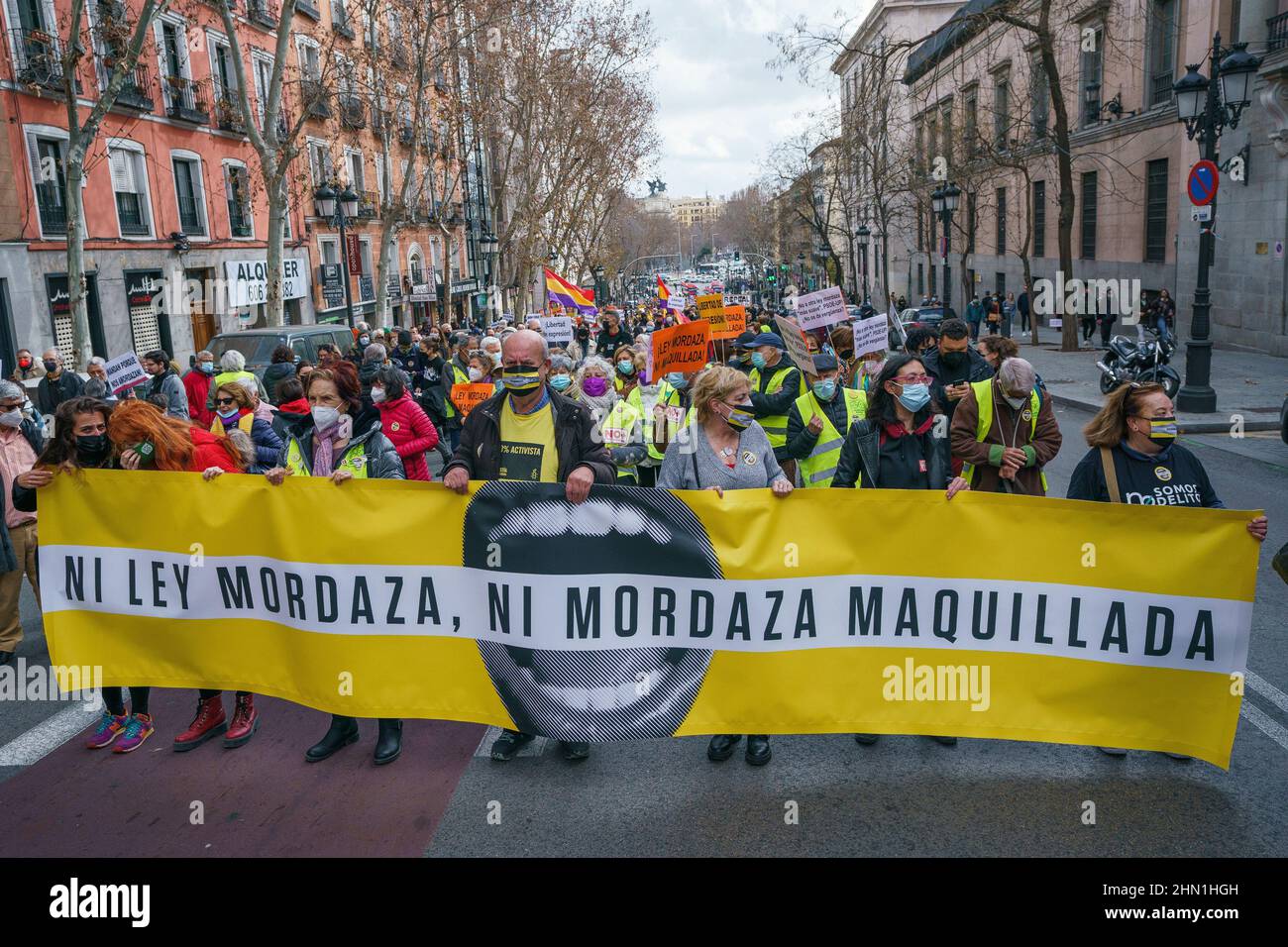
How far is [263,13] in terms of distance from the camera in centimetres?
3044

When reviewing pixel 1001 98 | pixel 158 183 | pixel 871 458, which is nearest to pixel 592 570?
pixel 871 458

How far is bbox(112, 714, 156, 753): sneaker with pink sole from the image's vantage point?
509cm

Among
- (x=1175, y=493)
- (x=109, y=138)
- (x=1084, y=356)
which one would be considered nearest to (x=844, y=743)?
(x=1175, y=493)

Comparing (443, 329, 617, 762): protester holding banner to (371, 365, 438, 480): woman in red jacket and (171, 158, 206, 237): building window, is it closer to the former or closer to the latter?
(371, 365, 438, 480): woman in red jacket

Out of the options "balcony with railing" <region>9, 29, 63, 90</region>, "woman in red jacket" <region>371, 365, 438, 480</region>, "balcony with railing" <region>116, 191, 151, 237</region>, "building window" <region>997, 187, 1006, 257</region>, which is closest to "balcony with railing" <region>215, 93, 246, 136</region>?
"balcony with railing" <region>116, 191, 151, 237</region>

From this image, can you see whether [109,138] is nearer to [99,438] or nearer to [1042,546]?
[99,438]

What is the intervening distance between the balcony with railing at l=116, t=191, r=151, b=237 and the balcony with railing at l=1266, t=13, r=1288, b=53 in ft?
88.0

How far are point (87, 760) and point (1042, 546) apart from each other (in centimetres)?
474

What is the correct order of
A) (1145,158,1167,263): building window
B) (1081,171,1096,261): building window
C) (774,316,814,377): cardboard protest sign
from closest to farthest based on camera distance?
(774,316,814,377): cardboard protest sign → (1145,158,1167,263): building window → (1081,171,1096,261): building window

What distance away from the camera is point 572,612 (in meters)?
4.48

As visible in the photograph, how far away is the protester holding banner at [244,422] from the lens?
20.6 feet

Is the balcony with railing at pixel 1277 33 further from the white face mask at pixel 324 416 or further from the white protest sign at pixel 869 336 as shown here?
the white face mask at pixel 324 416

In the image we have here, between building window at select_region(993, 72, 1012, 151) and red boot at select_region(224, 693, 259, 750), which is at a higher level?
building window at select_region(993, 72, 1012, 151)
